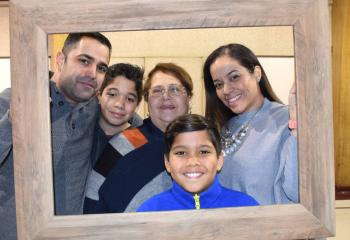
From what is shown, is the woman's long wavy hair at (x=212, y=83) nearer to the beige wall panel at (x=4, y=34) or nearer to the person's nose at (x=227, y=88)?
the person's nose at (x=227, y=88)

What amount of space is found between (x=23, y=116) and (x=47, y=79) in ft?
0.29

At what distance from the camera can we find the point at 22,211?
90 cm

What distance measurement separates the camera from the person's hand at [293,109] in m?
0.92

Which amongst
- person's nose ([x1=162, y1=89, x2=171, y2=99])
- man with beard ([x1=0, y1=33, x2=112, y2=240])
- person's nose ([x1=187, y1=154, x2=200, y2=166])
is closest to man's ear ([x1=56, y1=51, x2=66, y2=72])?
man with beard ([x1=0, y1=33, x2=112, y2=240])

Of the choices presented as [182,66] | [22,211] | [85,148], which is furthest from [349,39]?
[22,211]

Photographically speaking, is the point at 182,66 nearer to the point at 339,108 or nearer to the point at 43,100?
the point at 43,100

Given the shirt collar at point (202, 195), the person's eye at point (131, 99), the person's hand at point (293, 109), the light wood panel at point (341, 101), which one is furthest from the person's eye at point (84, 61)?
the light wood panel at point (341, 101)

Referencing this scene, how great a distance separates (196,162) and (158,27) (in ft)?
0.94

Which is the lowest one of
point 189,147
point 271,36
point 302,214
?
point 302,214

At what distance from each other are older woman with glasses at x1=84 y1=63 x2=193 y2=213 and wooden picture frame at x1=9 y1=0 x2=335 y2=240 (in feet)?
0.23

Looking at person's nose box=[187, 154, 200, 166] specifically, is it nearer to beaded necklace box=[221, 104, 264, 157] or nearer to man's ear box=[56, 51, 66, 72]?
beaded necklace box=[221, 104, 264, 157]

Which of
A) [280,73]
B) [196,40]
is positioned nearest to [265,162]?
[280,73]

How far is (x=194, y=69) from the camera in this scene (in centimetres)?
93

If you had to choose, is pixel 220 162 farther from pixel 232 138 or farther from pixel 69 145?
pixel 69 145
